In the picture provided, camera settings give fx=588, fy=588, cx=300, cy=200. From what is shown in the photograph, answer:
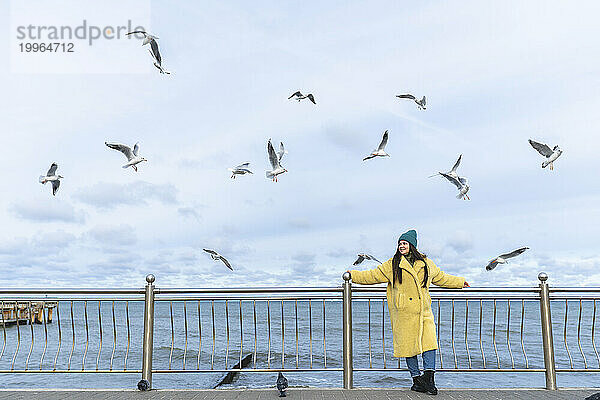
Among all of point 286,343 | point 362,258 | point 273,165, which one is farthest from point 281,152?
point 286,343

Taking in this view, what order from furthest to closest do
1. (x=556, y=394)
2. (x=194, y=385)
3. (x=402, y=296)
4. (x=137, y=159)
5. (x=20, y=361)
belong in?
1. (x=20, y=361)
2. (x=194, y=385)
3. (x=137, y=159)
4. (x=556, y=394)
5. (x=402, y=296)

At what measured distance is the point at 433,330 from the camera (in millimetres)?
6754

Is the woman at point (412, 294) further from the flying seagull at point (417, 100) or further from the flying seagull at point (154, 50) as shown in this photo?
the flying seagull at point (154, 50)

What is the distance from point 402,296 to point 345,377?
1.65 metres

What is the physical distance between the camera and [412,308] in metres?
6.69

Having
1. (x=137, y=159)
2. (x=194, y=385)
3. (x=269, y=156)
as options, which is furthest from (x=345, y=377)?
(x=194, y=385)

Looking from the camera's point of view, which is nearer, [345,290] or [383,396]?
[383,396]

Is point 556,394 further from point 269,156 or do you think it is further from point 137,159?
point 137,159

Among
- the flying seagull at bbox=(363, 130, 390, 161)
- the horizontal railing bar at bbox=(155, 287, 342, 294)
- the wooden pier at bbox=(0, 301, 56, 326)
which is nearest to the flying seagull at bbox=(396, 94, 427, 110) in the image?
the flying seagull at bbox=(363, 130, 390, 161)

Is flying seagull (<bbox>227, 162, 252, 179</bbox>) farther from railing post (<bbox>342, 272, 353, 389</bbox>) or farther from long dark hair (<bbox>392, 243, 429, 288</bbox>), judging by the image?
long dark hair (<bbox>392, 243, 429, 288</bbox>)

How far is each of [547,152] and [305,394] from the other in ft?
15.0

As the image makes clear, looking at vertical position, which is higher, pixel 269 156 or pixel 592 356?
pixel 269 156

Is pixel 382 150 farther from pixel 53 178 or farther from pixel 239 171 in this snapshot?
pixel 53 178

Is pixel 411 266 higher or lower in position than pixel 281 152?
lower
